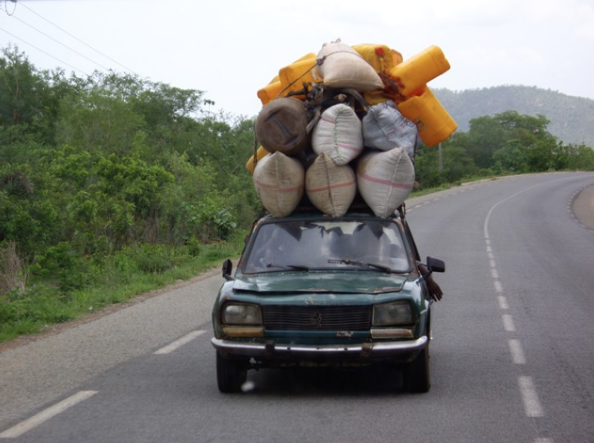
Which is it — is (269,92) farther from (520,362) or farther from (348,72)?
(520,362)

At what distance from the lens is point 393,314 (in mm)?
6906

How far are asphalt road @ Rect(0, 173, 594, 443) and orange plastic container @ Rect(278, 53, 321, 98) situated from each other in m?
3.08

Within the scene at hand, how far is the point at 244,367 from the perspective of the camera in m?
7.25

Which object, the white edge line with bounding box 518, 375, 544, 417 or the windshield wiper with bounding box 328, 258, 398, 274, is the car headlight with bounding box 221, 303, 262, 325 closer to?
the windshield wiper with bounding box 328, 258, 398, 274

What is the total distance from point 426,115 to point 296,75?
58.9 inches

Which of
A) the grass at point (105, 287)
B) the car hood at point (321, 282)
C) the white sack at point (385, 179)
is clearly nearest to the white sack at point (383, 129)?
the white sack at point (385, 179)

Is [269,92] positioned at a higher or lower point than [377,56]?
lower

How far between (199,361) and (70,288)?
25.0ft

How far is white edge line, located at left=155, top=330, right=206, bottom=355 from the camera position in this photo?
31.5 feet

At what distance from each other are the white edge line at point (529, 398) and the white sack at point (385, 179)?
2.00 metres

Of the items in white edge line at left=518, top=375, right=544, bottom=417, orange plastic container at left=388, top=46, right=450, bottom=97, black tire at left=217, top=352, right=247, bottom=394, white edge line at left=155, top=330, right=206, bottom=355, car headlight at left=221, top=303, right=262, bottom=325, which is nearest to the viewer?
white edge line at left=518, top=375, right=544, bottom=417

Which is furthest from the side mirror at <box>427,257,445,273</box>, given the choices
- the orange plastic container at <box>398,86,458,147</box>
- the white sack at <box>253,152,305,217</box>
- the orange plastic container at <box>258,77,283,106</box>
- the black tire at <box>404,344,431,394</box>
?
the orange plastic container at <box>258,77,283,106</box>

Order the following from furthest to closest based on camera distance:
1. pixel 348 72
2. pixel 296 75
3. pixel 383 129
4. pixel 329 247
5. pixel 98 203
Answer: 1. pixel 98 203
2. pixel 296 75
3. pixel 348 72
4. pixel 383 129
5. pixel 329 247

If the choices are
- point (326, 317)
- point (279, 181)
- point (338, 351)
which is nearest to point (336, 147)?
point (279, 181)
